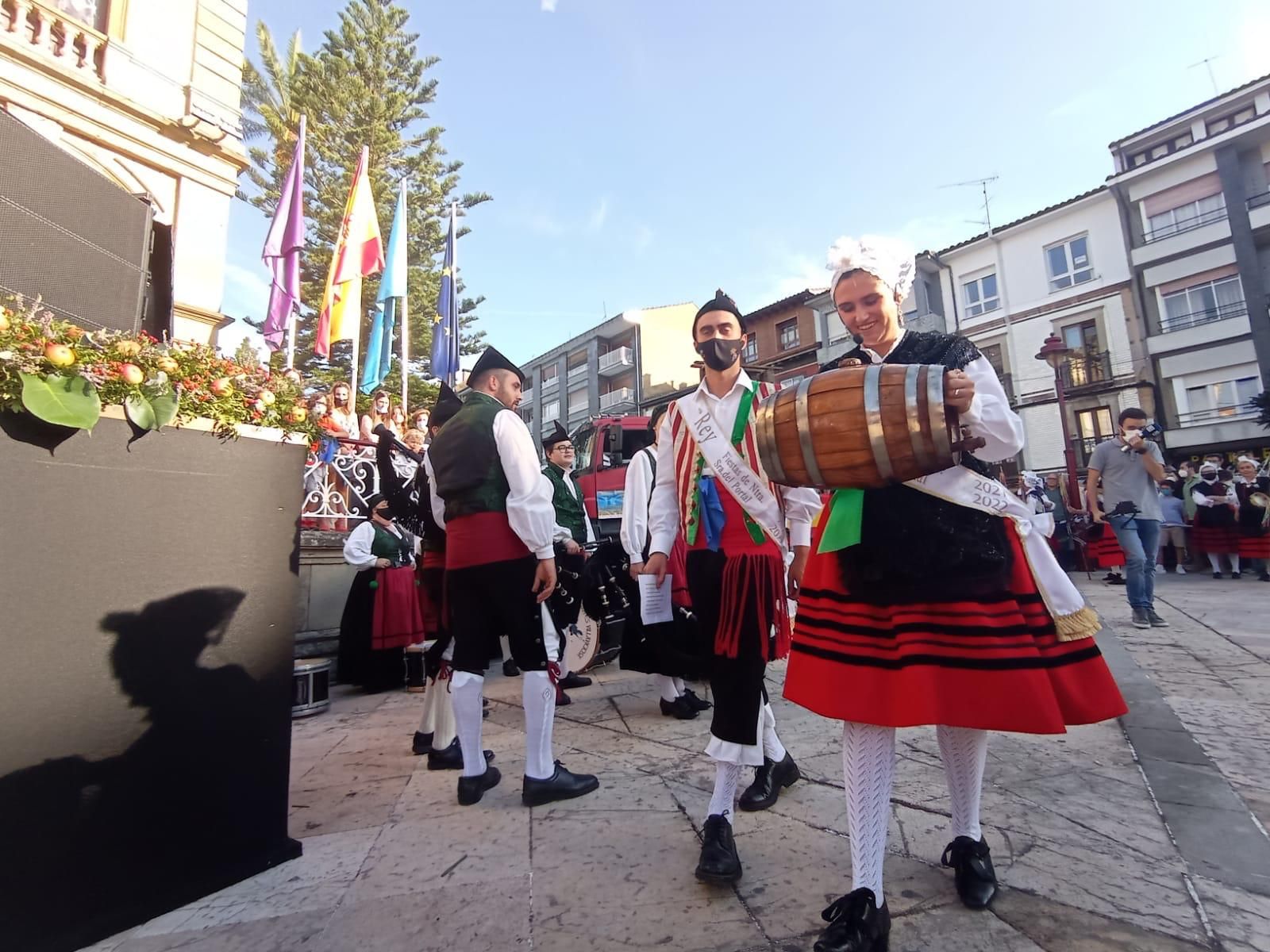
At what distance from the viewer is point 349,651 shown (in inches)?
218

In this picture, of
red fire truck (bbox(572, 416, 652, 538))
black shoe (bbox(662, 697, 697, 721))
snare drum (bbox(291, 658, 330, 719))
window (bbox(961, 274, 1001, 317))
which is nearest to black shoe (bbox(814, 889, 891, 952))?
black shoe (bbox(662, 697, 697, 721))

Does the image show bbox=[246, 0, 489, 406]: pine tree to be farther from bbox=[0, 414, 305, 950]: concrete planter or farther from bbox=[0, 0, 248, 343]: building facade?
bbox=[0, 414, 305, 950]: concrete planter

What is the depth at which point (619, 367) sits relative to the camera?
131ft

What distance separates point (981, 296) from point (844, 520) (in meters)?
30.8

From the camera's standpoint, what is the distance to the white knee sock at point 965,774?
183 cm

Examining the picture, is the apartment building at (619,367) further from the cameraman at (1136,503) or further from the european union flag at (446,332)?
the cameraman at (1136,503)

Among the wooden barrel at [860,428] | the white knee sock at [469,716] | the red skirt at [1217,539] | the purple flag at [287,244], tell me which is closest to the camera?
the wooden barrel at [860,428]

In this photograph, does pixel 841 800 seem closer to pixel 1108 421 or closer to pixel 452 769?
pixel 452 769

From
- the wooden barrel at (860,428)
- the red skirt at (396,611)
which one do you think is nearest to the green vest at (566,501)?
the red skirt at (396,611)

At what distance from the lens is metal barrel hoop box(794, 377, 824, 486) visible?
1.59 metres

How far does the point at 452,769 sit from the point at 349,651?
9.21 feet

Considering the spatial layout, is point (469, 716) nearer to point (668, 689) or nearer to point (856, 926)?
point (668, 689)

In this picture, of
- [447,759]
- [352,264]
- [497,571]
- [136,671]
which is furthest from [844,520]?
[352,264]

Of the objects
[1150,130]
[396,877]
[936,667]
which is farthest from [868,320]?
[1150,130]
